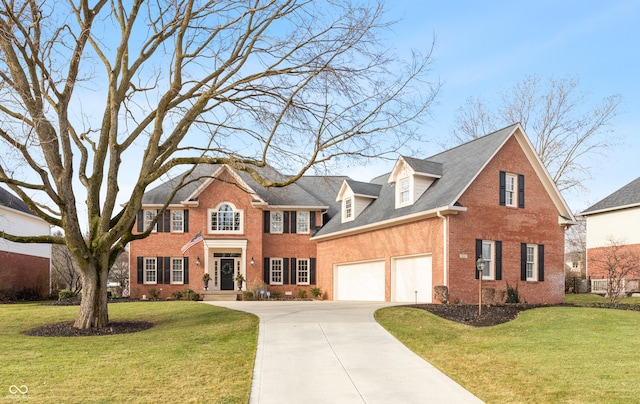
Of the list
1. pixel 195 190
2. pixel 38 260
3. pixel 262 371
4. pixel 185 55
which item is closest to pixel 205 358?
pixel 262 371

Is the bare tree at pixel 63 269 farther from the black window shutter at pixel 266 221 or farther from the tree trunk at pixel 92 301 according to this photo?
the tree trunk at pixel 92 301

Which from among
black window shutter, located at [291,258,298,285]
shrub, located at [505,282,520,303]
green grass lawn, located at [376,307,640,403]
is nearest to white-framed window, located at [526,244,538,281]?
shrub, located at [505,282,520,303]

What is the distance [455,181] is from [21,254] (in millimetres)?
26590

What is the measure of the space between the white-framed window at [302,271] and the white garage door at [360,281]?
3336 mm

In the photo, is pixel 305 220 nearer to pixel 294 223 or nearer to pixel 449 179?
pixel 294 223

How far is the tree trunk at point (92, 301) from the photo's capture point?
13.9 metres

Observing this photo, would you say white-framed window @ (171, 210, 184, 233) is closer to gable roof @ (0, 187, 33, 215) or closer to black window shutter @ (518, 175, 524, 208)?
gable roof @ (0, 187, 33, 215)

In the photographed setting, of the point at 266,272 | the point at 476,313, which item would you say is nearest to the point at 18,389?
the point at 476,313

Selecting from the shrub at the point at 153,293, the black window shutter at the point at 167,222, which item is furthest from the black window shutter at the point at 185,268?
the black window shutter at the point at 167,222

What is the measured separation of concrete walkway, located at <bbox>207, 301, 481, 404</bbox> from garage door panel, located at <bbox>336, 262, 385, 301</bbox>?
1112cm

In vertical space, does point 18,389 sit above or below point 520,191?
below

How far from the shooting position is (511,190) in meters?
22.5

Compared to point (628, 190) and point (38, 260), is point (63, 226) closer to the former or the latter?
point (38, 260)

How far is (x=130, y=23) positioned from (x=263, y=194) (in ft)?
63.5
